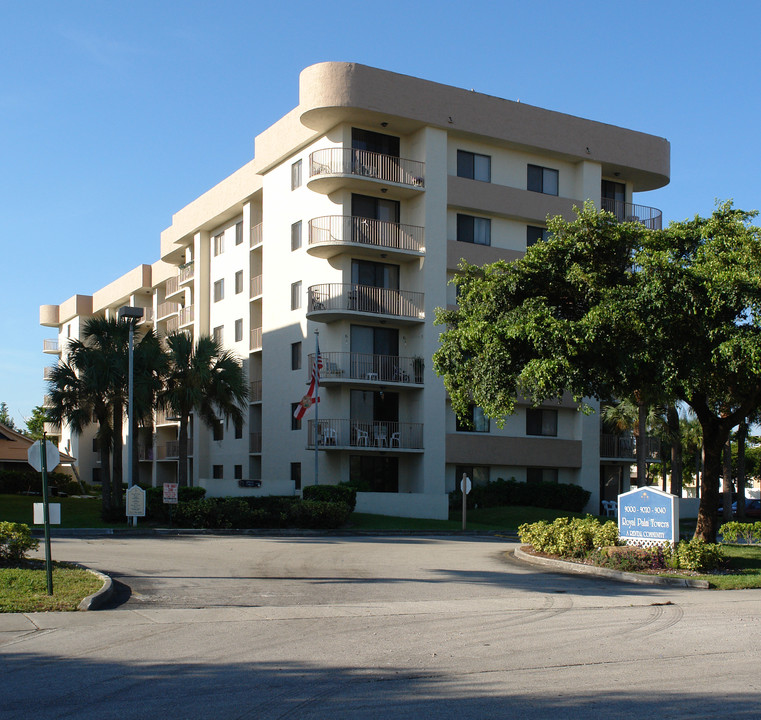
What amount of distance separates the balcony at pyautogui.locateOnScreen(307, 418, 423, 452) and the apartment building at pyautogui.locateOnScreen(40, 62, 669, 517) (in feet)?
0.24

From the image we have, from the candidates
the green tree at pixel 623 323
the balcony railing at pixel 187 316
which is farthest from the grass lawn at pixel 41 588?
the balcony railing at pixel 187 316

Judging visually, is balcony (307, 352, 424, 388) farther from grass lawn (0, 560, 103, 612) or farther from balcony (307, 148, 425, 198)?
grass lawn (0, 560, 103, 612)

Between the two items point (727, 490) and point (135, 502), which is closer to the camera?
point (135, 502)

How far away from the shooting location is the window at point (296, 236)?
41.2 m

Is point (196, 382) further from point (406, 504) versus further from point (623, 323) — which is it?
point (623, 323)

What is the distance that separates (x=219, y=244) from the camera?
5153 cm

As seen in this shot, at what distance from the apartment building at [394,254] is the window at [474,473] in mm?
82

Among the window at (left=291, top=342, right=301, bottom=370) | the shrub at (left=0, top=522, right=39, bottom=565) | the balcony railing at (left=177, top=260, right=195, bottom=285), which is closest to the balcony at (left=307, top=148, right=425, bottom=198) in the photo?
the window at (left=291, top=342, right=301, bottom=370)

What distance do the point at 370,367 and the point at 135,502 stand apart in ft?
44.9

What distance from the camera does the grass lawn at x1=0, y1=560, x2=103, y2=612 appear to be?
Answer: 38.6ft

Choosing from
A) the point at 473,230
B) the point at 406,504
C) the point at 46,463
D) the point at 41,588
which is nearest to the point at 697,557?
the point at 41,588

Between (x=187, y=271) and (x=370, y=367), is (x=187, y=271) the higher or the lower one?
the higher one

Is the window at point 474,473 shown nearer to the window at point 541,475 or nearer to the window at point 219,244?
the window at point 541,475

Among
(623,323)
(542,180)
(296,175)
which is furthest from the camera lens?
(542,180)
